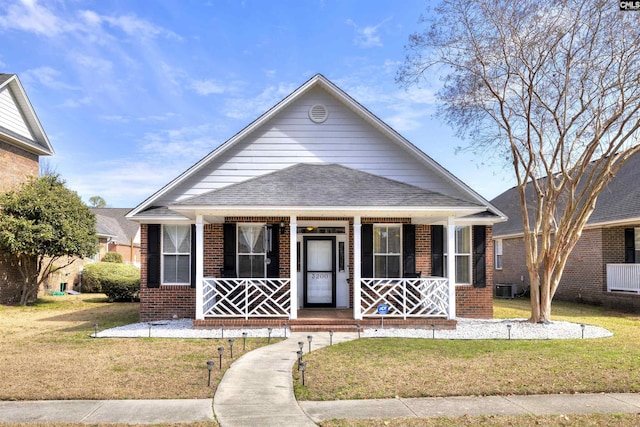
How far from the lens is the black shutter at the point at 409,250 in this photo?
493 inches

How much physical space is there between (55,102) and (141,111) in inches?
180

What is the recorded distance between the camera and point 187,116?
22797 millimetres

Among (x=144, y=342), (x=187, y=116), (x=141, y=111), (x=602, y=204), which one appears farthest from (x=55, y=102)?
(x=602, y=204)

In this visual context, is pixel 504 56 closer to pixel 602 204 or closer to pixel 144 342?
pixel 602 204

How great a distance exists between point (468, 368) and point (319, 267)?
628 cm

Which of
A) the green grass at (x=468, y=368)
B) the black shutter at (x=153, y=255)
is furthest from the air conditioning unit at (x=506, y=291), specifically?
the black shutter at (x=153, y=255)

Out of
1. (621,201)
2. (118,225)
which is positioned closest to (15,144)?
(118,225)

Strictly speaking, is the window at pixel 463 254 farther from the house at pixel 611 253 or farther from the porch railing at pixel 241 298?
the house at pixel 611 253

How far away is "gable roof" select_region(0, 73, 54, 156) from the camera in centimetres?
1820

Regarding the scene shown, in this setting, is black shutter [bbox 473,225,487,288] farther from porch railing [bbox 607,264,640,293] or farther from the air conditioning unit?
the air conditioning unit

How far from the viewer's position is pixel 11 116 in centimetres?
1872

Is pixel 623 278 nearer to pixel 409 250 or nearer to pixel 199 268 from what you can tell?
pixel 409 250

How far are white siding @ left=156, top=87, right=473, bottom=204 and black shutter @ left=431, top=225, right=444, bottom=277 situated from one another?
129 centimetres

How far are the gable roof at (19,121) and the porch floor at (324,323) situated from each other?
42.6 ft
